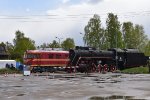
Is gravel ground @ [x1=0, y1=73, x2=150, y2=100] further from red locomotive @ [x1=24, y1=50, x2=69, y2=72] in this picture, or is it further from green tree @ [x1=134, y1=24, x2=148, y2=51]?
green tree @ [x1=134, y1=24, x2=148, y2=51]

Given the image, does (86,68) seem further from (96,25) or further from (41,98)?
(96,25)

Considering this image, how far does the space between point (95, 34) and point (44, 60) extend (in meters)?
50.3

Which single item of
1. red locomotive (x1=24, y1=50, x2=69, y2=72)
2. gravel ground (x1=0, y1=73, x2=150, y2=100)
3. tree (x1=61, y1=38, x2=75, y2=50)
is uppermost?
tree (x1=61, y1=38, x2=75, y2=50)

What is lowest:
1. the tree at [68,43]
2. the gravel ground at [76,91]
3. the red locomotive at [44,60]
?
the gravel ground at [76,91]

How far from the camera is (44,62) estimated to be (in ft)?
213

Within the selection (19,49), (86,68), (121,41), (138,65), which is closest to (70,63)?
(86,68)

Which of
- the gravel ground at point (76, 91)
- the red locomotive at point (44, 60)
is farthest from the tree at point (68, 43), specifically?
the gravel ground at point (76, 91)

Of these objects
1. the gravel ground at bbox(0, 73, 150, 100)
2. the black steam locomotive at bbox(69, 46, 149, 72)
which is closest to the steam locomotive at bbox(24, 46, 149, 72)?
the black steam locomotive at bbox(69, 46, 149, 72)

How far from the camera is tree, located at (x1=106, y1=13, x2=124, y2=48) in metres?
109

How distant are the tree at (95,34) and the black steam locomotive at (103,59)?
135ft

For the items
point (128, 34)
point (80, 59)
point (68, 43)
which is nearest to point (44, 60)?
point (80, 59)

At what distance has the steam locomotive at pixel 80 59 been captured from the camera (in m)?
63.7

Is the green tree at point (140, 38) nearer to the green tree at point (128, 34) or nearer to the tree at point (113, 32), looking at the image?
the green tree at point (128, 34)

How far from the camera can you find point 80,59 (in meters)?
63.3
